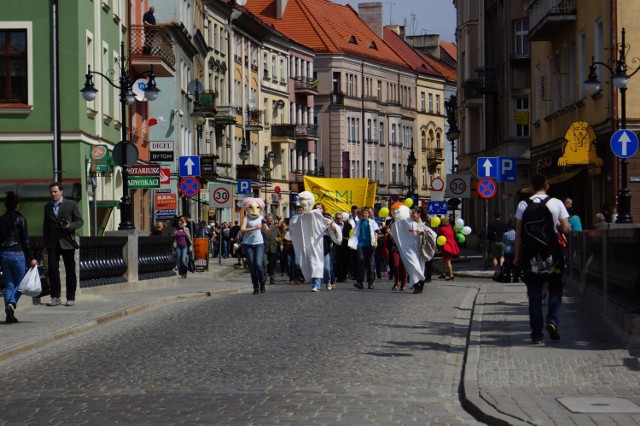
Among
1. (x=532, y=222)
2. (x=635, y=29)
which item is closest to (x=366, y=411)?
(x=532, y=222)

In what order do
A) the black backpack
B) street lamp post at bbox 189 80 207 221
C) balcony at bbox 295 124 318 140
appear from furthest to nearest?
balcony at bbox 295 124 318 140 < street lamp post at bbox 189 80 207 221 < the black backpack

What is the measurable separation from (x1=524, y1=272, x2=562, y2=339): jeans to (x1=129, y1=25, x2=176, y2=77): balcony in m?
39.6

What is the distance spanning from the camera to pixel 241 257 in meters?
54.6

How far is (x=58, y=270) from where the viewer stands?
2364cm

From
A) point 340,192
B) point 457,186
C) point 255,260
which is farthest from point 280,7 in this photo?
point 255,260

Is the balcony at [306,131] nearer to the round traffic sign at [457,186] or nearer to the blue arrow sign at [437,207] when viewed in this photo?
the blue arrow sign at [437,207]

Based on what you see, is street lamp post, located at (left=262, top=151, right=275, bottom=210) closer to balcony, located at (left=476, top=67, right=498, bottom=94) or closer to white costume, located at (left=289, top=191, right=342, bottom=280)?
balcony, located at (left=476, top=67, right=498, bottom=94)

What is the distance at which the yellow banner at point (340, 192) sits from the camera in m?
52.8

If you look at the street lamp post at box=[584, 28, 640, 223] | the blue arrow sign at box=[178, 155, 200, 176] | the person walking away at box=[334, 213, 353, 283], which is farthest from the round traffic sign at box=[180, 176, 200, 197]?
the street lamp post at box=[584, 28, 640, 223]

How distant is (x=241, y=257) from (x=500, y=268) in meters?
17.5

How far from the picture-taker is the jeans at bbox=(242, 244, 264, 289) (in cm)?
2959

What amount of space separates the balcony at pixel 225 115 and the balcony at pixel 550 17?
39468mm

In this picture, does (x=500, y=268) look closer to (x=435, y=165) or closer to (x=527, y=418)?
(x=527, y=418)

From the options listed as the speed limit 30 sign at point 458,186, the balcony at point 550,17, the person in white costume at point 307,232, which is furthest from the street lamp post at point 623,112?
the speed limit 30 sign at point 458,186
